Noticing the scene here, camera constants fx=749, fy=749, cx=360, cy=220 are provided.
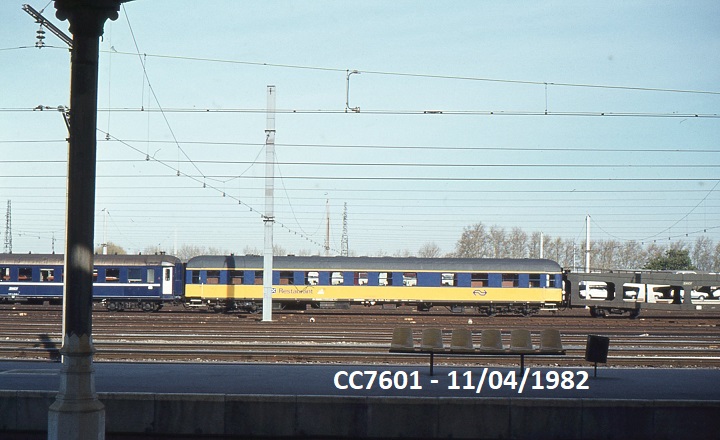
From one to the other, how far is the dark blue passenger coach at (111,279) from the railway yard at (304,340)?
376 cm

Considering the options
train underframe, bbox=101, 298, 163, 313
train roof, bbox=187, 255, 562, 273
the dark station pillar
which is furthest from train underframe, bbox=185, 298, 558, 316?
the dark station pillar

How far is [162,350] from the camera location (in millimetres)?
19438

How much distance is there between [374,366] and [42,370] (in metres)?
6.15

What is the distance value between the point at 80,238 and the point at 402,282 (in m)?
29.2

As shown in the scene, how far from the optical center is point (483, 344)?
14.2 metres

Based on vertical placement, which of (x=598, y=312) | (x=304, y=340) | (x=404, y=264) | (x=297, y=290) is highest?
(x=404, y=264)

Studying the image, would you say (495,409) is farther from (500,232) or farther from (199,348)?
(500,232)

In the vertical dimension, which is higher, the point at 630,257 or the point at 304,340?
the point at 630,257

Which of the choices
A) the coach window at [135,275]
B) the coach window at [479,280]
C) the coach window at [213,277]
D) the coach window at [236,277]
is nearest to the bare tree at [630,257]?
the coach window at [479,280]

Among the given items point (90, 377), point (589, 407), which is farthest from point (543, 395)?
point (90, 377)

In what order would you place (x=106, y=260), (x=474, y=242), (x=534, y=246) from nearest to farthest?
(x=106, y=260)
(x=474, y=242)
(x=534, y=246)

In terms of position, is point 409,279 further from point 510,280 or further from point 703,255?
point 703,255

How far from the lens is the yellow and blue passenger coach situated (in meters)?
35.7

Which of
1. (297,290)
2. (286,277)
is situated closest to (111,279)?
(286,277)
